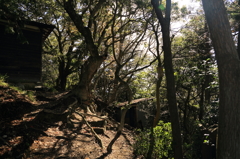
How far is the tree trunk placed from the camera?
9.54 feet

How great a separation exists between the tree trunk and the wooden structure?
9.82 m

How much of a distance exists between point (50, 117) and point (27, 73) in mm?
5267

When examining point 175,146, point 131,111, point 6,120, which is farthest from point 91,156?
point 131,111

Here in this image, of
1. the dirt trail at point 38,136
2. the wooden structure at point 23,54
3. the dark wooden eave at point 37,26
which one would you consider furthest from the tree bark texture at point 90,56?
the wooden structure at point 23,54

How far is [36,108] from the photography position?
7.25 m

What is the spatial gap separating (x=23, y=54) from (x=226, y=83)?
11.2 metres

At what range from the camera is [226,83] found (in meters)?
3.05

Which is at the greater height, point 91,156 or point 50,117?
point 50,117

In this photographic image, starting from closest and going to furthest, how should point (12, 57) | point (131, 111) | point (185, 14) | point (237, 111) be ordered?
point (237, 111) < point (185, 14) < point (12, 57) < point (131, 111)

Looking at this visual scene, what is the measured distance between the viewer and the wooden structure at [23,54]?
1042 cm

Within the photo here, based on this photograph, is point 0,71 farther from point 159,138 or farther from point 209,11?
point 209,11

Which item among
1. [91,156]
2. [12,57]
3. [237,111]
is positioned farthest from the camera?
[12,57]

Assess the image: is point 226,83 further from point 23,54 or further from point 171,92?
point 23,54

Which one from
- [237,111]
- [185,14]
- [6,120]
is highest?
[185,14]
